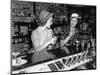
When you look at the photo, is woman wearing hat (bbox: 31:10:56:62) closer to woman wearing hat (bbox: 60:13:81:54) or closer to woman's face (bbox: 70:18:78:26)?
woman wearing hat (bbox: 60:13:81:54)

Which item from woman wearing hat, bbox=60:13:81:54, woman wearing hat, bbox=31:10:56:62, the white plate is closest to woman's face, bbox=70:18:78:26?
woman wearing hat, bbox=60:13:81:54

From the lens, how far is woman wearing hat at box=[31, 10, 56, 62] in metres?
2.61

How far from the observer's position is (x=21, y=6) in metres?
2.56

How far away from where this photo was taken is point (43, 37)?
2.65m

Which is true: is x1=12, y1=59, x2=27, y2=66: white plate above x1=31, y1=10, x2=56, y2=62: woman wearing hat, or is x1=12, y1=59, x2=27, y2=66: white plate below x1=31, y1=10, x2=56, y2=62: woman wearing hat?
below

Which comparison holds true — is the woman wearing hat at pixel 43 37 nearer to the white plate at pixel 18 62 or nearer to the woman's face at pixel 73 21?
the white plate at pixel 18 62

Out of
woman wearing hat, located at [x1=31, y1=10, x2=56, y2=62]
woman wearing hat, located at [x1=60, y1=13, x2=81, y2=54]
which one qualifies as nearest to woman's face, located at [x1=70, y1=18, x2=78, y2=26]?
woman wearing hat, located at [x1=60, y1=13, x2=81, y2=54]

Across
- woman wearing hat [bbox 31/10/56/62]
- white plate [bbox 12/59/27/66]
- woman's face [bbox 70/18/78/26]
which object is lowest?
white plate [bbox 12/59/27/66]

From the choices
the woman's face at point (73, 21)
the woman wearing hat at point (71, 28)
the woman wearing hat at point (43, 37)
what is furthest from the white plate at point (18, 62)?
the woman's face at point (73, 21)

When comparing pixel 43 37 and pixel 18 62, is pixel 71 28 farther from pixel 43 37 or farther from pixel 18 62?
pixel 18 62

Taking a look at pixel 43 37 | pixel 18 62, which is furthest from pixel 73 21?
pixel 18 62

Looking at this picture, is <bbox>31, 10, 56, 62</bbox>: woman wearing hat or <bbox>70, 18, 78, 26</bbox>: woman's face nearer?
<bbox>31, 10, 56, 62</bbox>: woman wearing hat

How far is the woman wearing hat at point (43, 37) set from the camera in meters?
2.61

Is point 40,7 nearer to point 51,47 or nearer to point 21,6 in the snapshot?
point 21,6
